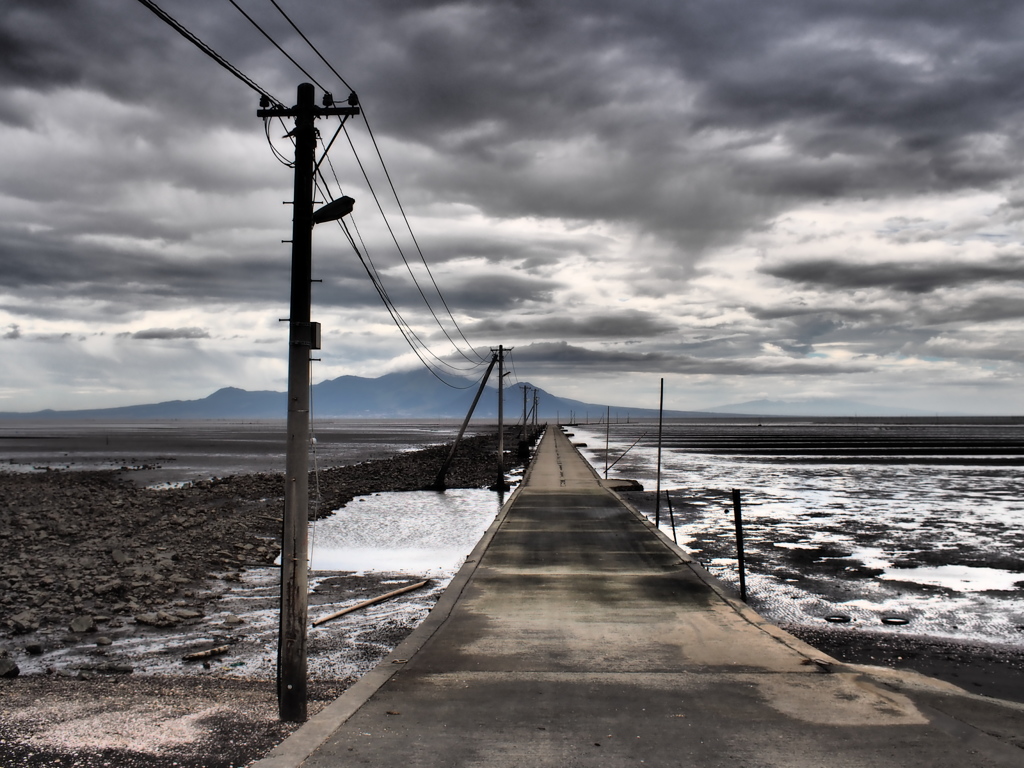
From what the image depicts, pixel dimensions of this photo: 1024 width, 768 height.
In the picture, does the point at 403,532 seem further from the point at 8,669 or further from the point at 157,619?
the point at 8,669

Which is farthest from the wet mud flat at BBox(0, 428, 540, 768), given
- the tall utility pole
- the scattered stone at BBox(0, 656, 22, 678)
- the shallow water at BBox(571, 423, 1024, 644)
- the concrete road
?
the shallow water at BBox(571, 423, 1024, 644)

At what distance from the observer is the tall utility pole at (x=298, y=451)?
645 centimetres

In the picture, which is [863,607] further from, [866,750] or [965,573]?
[866,750]

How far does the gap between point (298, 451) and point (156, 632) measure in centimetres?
716

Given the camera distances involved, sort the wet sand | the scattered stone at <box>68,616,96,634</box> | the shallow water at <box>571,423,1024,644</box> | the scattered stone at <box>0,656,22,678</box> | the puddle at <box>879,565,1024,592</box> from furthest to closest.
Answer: the puddle at <box>879,565,1024,592</box>
the shallow water at <box>571,423,1024,644</box>
the scattered stone at <box>68,616,96,634</box>
the scattered stone at <box>0,656,22,678</box>
the wet sand

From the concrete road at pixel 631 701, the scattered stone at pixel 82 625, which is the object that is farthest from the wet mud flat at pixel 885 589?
the scattered stone at pixel 82 625

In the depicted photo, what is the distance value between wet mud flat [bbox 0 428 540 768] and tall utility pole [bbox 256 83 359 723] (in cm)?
44

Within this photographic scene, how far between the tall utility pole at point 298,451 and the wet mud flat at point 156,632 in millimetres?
443

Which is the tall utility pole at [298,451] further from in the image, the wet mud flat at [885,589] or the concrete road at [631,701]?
the wet mud flat at [885,589]

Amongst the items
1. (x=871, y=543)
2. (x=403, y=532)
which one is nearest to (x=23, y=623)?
(x=403, y=532)

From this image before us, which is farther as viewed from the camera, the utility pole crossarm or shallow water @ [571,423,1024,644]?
shallow water @ [571,423,1024,644]

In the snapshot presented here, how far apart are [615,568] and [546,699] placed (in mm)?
7043

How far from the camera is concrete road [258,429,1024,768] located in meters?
5.23

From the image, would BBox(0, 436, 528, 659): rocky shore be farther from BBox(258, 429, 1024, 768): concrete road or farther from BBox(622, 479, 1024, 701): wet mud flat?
BBox(622, 479, 1024, 701): wet mud flat
